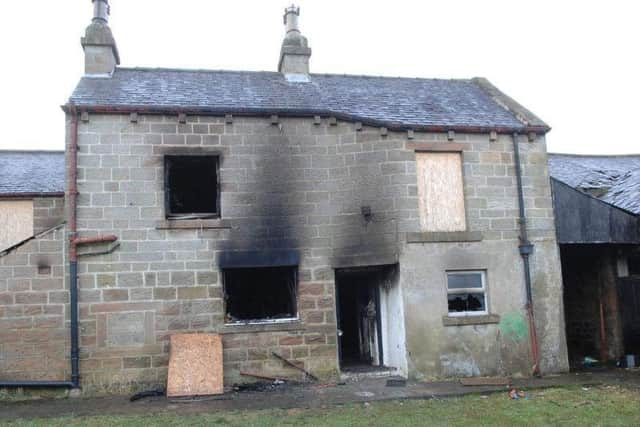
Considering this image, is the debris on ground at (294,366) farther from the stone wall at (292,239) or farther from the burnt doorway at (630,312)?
the burnt doorway at (630,312)

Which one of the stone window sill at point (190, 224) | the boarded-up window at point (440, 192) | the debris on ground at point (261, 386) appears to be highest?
the boarded-up window at point (440, 192)

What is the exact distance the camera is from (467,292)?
11.8 metres

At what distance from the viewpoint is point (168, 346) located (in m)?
10.8

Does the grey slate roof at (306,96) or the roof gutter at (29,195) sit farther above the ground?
the grey slate roof at (306,96)

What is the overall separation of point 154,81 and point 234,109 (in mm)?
2755

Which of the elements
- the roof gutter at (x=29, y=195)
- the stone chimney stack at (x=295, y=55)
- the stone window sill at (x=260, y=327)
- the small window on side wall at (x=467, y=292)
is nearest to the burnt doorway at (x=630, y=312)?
the small window on side wall at (x=467, y=292)

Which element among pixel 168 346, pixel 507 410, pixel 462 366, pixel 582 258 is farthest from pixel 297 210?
pixel 582 258

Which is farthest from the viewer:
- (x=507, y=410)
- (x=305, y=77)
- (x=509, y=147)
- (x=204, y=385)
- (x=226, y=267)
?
(x=305, y=77)

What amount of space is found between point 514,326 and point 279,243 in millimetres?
5055

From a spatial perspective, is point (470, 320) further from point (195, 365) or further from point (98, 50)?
point (98, 50)

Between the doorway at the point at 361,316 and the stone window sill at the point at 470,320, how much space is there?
1513 mm

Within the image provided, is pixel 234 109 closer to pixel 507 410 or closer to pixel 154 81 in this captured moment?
pixel 154 81

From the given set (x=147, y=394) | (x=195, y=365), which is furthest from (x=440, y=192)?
(x=147, y=394)

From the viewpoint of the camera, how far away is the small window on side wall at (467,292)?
1173cm
